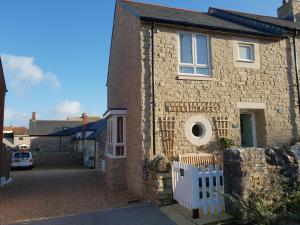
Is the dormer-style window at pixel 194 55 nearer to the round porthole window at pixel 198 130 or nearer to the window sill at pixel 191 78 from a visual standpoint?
the window sill at pixel 191 78

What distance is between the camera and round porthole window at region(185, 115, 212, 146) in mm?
9867

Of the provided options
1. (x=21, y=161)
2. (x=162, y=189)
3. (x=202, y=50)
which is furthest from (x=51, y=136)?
(x=162, y=189)

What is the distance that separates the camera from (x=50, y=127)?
1585 inches

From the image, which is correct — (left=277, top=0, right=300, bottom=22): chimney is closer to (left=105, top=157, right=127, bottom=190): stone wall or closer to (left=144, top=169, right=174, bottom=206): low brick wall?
(left=105, top=157, right=127, bottom=190): stone wall

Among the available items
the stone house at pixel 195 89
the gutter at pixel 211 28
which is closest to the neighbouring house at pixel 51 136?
the stone house at pixel 195 89

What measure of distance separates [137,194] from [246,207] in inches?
196

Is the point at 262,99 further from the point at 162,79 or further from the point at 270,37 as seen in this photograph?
the point at 162,79

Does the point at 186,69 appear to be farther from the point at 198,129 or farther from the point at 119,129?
the point at 119,129

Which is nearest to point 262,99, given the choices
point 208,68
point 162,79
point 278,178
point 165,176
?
point 208,68

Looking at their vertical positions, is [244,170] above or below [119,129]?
below

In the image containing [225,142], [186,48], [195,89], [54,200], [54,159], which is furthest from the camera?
[54,159]

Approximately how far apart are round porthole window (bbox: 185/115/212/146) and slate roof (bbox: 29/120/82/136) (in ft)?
103

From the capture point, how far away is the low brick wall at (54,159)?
2628 centimetres

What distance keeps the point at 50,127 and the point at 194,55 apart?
34.8 m
